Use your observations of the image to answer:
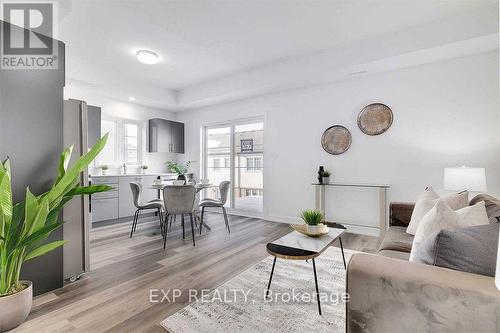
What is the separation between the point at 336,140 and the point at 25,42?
13.4 feet

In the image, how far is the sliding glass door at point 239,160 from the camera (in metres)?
5.25

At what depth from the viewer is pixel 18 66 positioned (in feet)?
6.29

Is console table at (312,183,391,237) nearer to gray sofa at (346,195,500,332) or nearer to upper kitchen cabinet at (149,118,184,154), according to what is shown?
gray sofa at (346,195,500,332)

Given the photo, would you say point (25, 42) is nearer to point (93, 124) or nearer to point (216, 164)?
point (93, 124)

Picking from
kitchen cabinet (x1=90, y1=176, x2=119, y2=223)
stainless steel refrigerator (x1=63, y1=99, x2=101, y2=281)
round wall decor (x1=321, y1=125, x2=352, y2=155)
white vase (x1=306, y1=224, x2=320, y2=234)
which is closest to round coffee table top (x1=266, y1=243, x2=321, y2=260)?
white vase (x1=306, y1=224, x2=320, y2=234)

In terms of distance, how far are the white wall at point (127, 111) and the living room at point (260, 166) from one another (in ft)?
0.13

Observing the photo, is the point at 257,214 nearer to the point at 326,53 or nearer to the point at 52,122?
the point at 326,53

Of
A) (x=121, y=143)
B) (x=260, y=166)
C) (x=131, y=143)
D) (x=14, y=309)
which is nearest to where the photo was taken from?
(x=14, y=309)

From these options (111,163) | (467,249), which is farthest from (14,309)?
(111,163)

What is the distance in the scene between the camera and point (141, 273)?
242cm

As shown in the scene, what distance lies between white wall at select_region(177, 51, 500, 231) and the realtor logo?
11.5 feet

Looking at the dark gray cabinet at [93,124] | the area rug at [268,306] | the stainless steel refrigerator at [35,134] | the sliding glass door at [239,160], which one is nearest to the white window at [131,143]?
Result: the dark gray cabinet at [93,124]

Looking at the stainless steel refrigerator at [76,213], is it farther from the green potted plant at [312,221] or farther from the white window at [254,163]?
the white window at [254,163]

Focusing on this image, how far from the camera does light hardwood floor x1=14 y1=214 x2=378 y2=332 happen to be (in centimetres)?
169
